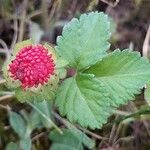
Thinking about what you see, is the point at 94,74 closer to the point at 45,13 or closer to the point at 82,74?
the point at 82,74

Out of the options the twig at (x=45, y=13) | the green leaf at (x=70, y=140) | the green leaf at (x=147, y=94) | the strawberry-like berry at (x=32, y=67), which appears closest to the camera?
the strawberry-like berry at (x=32, y=67)

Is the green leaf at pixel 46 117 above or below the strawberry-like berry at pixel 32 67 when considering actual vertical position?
below

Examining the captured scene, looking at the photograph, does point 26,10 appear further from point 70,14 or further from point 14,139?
point 14,139

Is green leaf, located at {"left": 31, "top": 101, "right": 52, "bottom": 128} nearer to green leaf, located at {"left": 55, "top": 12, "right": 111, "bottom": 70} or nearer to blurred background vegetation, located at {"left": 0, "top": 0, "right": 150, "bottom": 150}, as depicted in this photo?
blurred background vegetation, located at {"left": 0, "top": 0, "right": 150, "bottom": 150}

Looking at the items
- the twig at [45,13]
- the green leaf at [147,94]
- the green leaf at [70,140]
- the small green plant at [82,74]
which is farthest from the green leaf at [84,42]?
the twig at [45,13]

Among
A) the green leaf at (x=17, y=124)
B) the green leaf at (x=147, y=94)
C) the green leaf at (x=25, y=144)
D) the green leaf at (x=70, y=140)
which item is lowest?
the green leaf at (x=70, y=140)

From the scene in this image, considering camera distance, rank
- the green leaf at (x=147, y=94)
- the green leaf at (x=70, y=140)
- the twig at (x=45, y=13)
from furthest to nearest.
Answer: the twig at (x=45, y=13) < the green leaf at (x=70, y=140) < the green leaf at (x=147, y=94)

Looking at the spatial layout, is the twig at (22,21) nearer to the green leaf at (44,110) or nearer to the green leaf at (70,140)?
the green leaf at (44,110)

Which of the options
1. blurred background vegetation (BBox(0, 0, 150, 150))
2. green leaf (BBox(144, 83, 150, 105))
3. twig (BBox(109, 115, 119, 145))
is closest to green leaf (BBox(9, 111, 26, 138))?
blurred background vegetation (BBox(0, 0, 150, 150))
